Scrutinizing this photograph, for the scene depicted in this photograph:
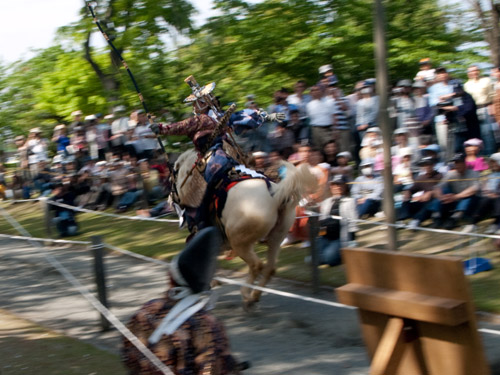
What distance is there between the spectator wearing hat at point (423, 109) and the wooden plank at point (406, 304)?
298 inches

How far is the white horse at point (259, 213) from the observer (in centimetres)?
777

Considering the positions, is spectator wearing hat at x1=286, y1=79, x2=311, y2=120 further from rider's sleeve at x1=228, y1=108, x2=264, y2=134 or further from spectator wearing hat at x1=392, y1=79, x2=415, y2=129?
rider's sleeve at x1=228, y1=108, x2=264, y2=134

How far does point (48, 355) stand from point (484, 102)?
7.62 metres

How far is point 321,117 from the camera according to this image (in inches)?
488

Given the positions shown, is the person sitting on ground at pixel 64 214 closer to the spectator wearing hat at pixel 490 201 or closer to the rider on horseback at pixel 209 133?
the rider on horseback at pixel 209 133

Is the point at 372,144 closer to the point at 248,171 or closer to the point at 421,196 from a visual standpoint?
the point at 421,196

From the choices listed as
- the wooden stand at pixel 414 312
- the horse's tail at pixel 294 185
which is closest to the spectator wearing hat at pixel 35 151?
the horse's tail at pixel 294 185

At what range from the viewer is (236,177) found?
319 inches

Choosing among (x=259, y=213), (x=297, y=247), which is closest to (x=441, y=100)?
(x=297, y=247)

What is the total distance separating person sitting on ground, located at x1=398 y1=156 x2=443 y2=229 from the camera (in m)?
9.98

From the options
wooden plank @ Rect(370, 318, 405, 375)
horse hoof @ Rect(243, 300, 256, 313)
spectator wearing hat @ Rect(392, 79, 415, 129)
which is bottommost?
horse hoof @ Rect(243, 300, 256, 313)

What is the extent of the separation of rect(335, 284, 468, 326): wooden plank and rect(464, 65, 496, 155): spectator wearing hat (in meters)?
7.57

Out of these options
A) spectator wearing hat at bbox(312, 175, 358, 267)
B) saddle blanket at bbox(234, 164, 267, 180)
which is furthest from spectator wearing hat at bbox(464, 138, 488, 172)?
saddle blanket at bbox(234, 164, 267, 180)

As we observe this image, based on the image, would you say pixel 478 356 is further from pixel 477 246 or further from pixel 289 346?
pixel 477 246
